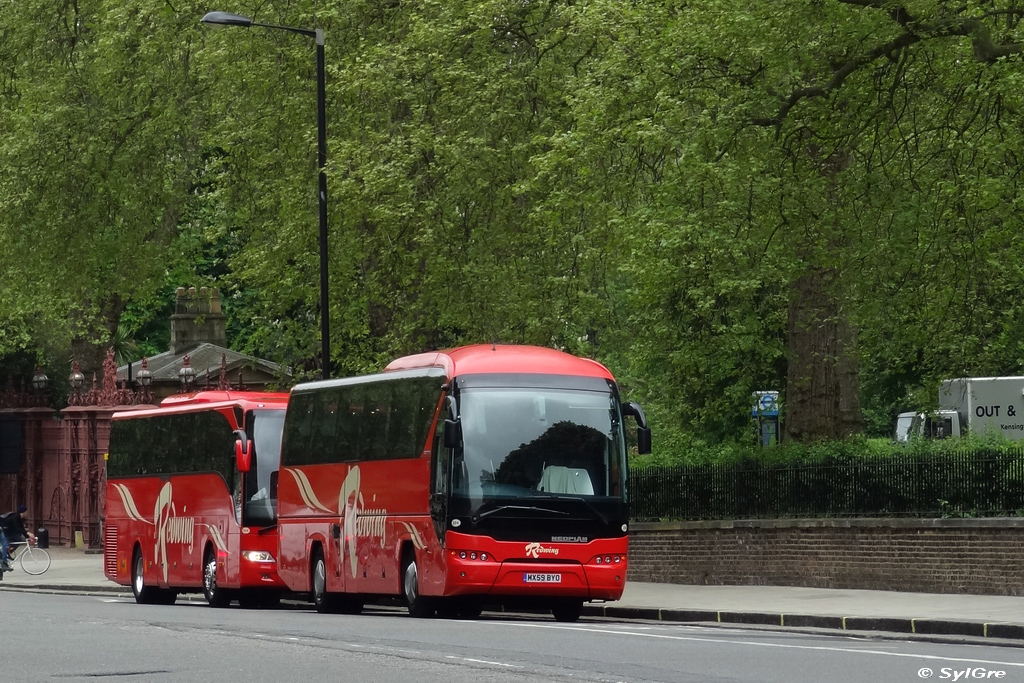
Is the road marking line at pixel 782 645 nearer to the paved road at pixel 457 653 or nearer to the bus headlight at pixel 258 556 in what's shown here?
the paved road at pixel 457 653

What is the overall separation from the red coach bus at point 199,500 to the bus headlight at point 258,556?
1 centimetres

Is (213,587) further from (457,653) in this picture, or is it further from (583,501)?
(457,653)

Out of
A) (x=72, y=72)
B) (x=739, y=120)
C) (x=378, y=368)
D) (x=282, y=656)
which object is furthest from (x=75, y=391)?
(x=282, y=656)

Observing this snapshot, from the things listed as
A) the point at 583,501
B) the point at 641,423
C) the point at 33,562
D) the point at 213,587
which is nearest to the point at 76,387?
the point at 33,562

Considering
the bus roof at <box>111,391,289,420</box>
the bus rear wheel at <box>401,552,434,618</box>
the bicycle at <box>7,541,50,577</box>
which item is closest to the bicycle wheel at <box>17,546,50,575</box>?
the bicycle at <box>7,541,50,577</box>

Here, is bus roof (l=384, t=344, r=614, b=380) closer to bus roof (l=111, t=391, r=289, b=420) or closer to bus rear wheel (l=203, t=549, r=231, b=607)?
bus roof (l=111, t=391, r=289, b=420)

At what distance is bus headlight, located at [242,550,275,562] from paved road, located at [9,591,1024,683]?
686 cm

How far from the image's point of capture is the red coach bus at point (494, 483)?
71.9 ft

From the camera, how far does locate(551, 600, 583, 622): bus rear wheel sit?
2316 centimetres

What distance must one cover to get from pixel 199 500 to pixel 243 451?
80.2 inches

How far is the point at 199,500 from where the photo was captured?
2981 centimetres

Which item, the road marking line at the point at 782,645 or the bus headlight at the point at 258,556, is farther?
the bus headlight at the point at 258,556

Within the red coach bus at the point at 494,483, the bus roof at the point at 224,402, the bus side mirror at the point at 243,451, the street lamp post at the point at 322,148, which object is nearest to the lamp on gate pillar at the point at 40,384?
the bus roof at the point at 224,402

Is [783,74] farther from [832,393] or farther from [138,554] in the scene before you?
[138,554]
